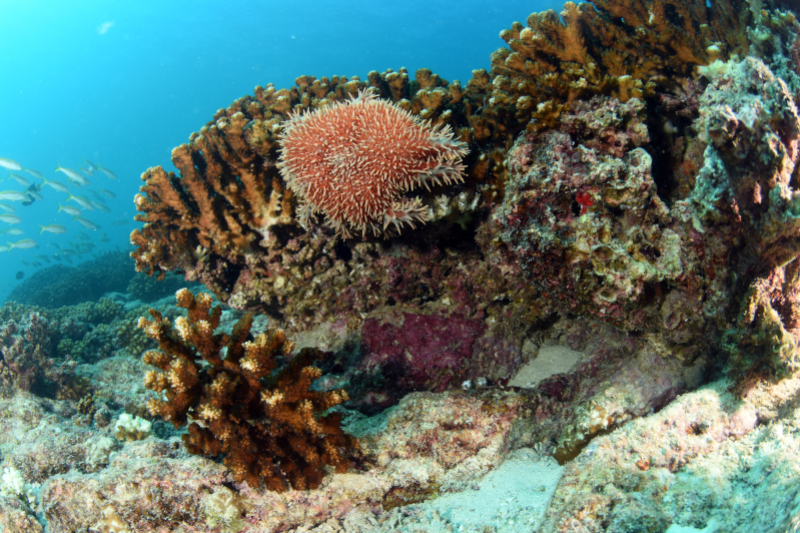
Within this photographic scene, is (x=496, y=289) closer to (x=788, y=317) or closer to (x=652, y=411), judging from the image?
(x=652, y=411)

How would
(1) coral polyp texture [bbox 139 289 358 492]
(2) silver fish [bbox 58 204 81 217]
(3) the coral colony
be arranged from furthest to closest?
(2) silver fish [bbox 58 204 81 217] → (1) coral polyp texture [bbox 139 289 358 492] → (3) the coral colony

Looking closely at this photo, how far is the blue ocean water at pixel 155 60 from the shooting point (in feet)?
209

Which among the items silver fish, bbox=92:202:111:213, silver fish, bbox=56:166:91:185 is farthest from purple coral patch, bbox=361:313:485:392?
silver fish, bbox=92:202:111:213

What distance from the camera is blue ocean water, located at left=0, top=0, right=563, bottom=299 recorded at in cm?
6366

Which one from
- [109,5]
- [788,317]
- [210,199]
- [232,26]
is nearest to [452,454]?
[788,317]

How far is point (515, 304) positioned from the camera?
145 inches

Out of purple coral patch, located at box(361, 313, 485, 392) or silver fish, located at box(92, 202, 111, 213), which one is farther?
silver fish, located at box(92, 202, 111, 213)

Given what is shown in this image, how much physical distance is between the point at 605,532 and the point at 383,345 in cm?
239

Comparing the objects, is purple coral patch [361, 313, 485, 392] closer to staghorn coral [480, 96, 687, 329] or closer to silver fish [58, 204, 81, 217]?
staghorn coral [480, 96, 687, 329]

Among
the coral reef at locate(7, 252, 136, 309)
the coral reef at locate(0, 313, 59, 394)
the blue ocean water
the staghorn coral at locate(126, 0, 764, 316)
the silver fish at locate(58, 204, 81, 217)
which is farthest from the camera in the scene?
the blue ocean water

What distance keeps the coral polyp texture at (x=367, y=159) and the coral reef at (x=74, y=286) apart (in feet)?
49.2

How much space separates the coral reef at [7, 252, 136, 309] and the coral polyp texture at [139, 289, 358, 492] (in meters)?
14.6

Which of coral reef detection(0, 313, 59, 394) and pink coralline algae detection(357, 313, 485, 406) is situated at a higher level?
coral reef detection(0, 313, 59, 394)

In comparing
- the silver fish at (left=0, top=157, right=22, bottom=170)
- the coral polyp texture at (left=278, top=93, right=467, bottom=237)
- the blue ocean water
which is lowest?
the coral polyp texture at (left=278, top=93, right=467, bottom=237)
